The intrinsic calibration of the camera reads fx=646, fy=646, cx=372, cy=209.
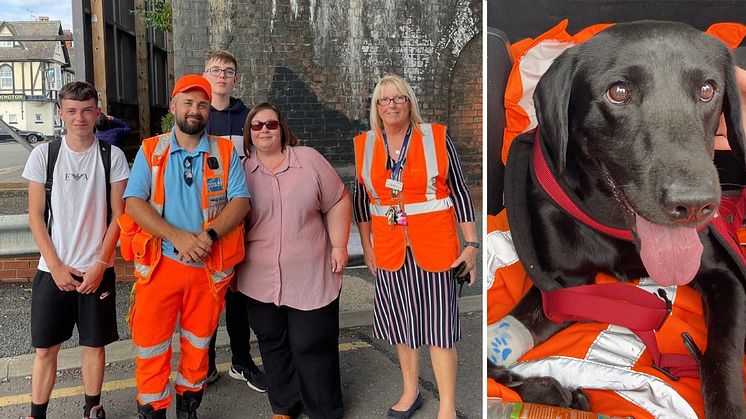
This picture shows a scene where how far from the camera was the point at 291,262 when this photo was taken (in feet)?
11.0

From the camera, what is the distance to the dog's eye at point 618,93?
1.59 meters

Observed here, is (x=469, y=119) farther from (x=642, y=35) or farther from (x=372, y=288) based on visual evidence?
(x=642, y=35)

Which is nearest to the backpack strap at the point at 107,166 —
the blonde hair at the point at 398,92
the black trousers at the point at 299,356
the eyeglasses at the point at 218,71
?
the eyeglasses at the point at 218,71

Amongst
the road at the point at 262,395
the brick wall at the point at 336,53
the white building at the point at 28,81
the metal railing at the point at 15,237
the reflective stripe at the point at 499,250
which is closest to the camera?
the reflective stripe at the point at 499,250

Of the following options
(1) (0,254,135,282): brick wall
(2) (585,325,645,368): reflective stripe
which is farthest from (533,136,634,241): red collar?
(1) (0,254,135,282): brick wall

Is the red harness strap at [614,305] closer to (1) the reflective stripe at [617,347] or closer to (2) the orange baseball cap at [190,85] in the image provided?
(1) the reflective stripe at [617,347]

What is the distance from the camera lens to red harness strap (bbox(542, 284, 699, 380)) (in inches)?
68.1

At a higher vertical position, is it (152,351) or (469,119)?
(469,119)

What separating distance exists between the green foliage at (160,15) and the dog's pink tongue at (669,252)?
297 inches

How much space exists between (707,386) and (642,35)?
0.94m

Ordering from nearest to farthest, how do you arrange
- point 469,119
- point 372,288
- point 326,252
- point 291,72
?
point 326,252
point 372,288
point 291,72
point 469,119

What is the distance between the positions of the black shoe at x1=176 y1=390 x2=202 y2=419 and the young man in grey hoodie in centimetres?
35

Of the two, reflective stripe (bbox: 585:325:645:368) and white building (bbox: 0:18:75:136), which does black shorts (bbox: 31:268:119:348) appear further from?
white building (bbox: 0:18:75:136)

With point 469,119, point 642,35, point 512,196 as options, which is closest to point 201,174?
point 512,196
